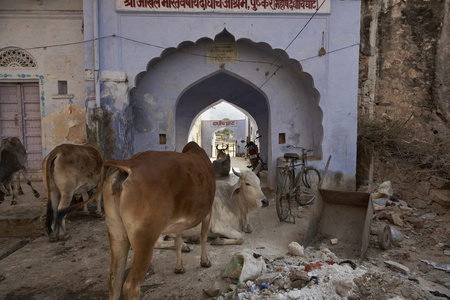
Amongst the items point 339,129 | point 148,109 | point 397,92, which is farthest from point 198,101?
point 397,92

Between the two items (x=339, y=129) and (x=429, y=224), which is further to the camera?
(x=339, y=129)

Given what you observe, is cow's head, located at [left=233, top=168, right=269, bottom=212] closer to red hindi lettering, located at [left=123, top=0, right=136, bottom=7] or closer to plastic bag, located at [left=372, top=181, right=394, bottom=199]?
plastic bag, located at [left=372, top=181, right=394, bottom=199]

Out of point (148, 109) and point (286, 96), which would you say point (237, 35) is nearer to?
point (286, 96)

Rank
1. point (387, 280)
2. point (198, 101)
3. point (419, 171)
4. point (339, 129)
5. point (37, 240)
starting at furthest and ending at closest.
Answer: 1. point (198, 101)
2. point (339, 129)
3. point (419, 171)
4. point (37, 240)
5. point (387, 280)

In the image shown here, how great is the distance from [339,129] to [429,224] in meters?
2.76

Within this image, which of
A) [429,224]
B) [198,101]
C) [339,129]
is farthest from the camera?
[198,101]

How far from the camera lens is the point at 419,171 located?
6.36 metres

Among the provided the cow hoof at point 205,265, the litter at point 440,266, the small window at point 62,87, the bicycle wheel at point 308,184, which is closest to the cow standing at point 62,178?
the cow hoof at point 205,265

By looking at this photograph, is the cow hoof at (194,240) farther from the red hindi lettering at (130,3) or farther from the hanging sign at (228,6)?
the red hindi lettering at (130,3)

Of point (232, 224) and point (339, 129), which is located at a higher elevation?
point (339, 129)

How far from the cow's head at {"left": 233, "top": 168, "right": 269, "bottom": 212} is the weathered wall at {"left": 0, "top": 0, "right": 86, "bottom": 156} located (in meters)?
5.18

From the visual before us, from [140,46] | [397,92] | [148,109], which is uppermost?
[140,46]

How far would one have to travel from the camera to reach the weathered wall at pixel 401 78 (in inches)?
289

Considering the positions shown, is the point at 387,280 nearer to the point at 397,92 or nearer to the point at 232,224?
the point at 232,224
